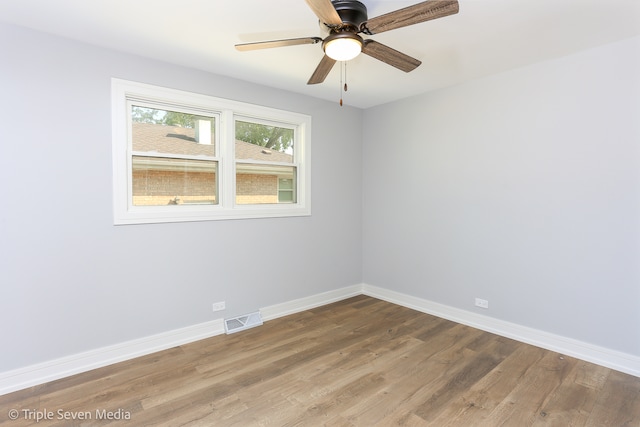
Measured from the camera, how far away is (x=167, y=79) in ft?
9.50

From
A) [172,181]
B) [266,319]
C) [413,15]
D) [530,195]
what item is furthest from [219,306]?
[530,195]

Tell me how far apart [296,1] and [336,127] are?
2.30 meters

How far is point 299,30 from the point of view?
7.62 ft

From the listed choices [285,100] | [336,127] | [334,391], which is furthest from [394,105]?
[334,391]

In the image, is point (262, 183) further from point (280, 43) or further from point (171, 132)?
point (280, 43)

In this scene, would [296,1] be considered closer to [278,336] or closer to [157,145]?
[157,145]

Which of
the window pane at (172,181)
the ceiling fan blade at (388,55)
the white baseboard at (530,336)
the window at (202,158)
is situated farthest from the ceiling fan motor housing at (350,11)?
the white baseboard at (530,336)

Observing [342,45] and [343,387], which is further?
[343,387]

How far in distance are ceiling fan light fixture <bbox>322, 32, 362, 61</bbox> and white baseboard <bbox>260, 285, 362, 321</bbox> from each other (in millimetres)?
2737

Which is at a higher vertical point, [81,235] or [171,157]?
[171,157]

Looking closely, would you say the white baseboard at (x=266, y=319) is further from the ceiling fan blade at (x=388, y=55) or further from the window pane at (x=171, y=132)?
the ceiling fan blade at (x=388, y=55)

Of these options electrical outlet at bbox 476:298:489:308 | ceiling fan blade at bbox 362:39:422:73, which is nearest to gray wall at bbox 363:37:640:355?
electrical outlet at bbox 476:298:489:308

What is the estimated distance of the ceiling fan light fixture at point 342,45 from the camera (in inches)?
72.0

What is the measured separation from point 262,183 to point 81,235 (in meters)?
1.78
